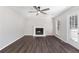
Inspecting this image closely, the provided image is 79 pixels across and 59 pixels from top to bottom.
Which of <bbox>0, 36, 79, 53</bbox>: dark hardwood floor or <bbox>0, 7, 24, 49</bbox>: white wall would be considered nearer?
<bbox>0, 36, 79, 53</bbox>: dark hardwood floor

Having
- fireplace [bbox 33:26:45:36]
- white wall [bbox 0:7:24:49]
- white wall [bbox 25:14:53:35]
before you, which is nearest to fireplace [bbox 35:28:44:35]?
fireplace [bbox 33:26:45:36]

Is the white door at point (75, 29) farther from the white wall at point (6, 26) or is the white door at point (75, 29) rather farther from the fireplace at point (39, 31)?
the fireplace at point (39, 31)

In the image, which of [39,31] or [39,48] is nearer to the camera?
[39,48]

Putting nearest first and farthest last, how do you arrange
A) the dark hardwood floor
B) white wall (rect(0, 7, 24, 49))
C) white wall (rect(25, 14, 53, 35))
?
the dark hardwood floor, white wall (rect(0, 7, 24, 49)), white wall (rect(25, 14, 53, 35))

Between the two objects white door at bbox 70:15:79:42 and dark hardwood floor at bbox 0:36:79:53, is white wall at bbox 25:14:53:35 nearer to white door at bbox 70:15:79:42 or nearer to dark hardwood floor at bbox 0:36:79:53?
dark hardwood floor at bbox 0:36:79:53

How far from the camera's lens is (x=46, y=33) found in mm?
10805

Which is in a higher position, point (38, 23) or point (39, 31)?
point (38, 23)

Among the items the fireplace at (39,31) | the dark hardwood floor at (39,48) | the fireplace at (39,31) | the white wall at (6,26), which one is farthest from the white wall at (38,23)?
the dark hardwood floor at (39,48)

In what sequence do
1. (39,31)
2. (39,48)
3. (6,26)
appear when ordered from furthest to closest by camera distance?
(39,31) → (6,26) → (39,48)

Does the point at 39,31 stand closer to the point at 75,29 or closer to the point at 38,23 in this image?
the point at 38,23

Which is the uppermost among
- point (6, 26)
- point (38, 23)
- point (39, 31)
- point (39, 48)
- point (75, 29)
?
point (38, 23)

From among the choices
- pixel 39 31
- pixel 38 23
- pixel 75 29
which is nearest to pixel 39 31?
pixel 39 31

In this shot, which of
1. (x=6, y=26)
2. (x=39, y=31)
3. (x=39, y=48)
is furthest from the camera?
(x=39, y=31)

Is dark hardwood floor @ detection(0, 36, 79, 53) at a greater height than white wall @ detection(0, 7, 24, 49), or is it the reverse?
white wall @ detection(0, 7, 24, 49)
